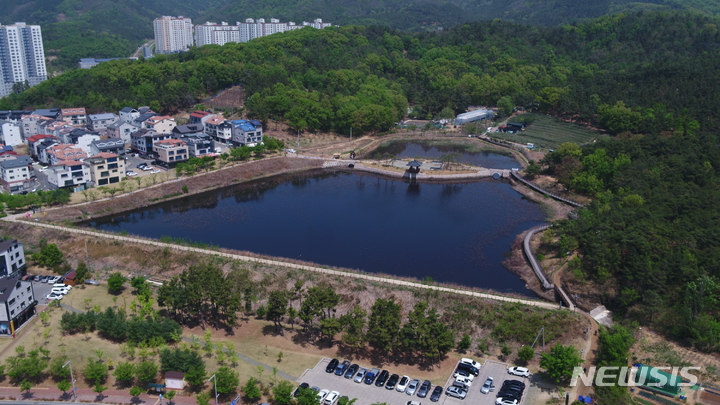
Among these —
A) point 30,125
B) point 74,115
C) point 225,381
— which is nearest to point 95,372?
point 225,381

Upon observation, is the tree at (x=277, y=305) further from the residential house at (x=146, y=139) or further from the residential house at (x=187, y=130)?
the residential house at (x=187, y=130)

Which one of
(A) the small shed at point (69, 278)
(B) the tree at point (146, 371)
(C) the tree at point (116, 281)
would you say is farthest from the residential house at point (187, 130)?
(B) the tree at point (146, 371)

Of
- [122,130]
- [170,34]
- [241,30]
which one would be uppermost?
[241,30]

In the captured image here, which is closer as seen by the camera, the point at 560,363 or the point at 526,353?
the point at 560,363

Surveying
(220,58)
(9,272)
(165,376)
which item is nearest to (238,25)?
(220,58)

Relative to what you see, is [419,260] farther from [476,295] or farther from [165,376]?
[165,376]

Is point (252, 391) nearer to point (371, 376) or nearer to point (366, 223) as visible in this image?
point (371, 376)
